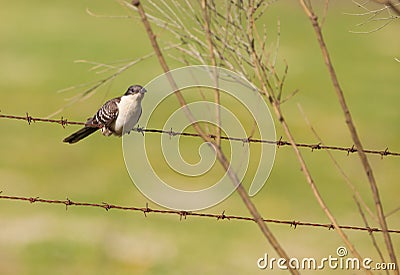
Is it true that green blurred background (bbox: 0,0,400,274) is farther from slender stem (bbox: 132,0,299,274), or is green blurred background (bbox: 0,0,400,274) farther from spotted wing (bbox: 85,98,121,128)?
slender stem (bbox: 132,0,299,274)

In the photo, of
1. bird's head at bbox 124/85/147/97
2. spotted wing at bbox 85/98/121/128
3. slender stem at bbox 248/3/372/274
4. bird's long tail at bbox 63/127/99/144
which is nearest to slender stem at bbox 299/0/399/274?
slender stem at bbox 248/3/372/274

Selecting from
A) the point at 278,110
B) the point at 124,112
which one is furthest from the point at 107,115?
the point at 278,110

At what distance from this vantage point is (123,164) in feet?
42.9

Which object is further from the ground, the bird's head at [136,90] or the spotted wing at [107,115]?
the bird's head at [136,90]

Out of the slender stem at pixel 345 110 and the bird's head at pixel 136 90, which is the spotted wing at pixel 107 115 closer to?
the bird's head at pixel 136 90

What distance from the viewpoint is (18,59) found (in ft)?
58.2

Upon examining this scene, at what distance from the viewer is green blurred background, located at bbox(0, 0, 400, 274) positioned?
9566 mm

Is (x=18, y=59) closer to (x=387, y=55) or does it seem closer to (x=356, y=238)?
(x=387, y=55)

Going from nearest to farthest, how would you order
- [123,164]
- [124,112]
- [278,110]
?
[278,110] < [124,112] < [123,164]

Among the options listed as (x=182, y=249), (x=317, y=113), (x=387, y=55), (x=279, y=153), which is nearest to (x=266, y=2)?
(x=182, y=249)

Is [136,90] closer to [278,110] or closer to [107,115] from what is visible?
[107,115]

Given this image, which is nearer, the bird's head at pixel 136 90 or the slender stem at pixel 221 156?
the slender stem at pixel 221 156

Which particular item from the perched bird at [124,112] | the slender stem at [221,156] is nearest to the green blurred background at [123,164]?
the perched bird at [124,112]

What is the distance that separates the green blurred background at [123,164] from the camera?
9566mm
